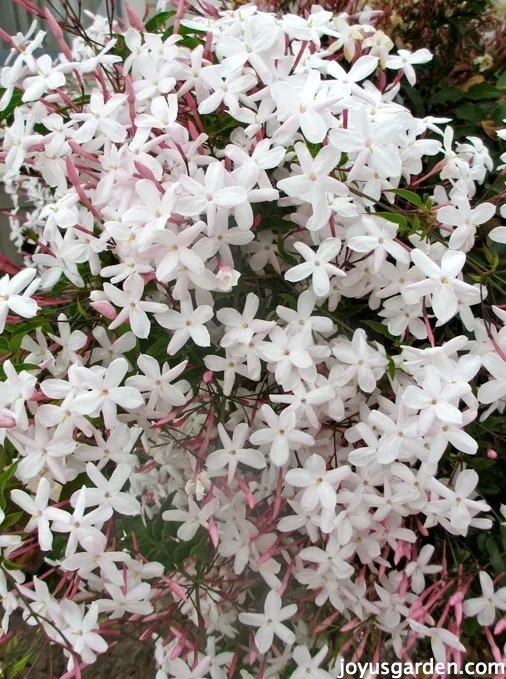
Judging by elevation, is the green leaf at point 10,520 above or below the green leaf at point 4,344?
below

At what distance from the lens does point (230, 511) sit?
524mm

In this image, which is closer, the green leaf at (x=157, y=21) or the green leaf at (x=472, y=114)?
the green leaf at (x=157, y=21)

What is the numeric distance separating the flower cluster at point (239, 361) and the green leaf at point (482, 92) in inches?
11.1

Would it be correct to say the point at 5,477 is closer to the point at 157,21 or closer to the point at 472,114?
the point at 157,21

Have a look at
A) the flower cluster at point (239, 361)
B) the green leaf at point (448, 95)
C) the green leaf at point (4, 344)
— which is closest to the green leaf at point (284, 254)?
the flower cluster at point (239, 361)

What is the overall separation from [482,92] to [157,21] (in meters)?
0.46

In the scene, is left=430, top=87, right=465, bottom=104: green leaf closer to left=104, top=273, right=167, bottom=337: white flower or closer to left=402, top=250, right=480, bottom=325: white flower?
left=402, top=250, right=480, bottom=325: white flower

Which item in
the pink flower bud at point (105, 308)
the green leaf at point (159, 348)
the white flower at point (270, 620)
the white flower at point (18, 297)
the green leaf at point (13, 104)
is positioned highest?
the green leaf at point (13, 104)

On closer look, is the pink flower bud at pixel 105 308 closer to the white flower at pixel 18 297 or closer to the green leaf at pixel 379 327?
the white flower at pixel 18 297

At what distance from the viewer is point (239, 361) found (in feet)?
1.56

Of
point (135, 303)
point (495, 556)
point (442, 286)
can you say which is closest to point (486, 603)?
point (495, 556)

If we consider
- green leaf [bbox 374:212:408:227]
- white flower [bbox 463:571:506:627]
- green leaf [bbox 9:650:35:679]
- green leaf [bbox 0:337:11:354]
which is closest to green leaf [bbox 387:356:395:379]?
green leaf [bbox 374:212:408:227]

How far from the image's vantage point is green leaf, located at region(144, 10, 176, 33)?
0.62 m

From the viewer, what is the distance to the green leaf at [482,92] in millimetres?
799
